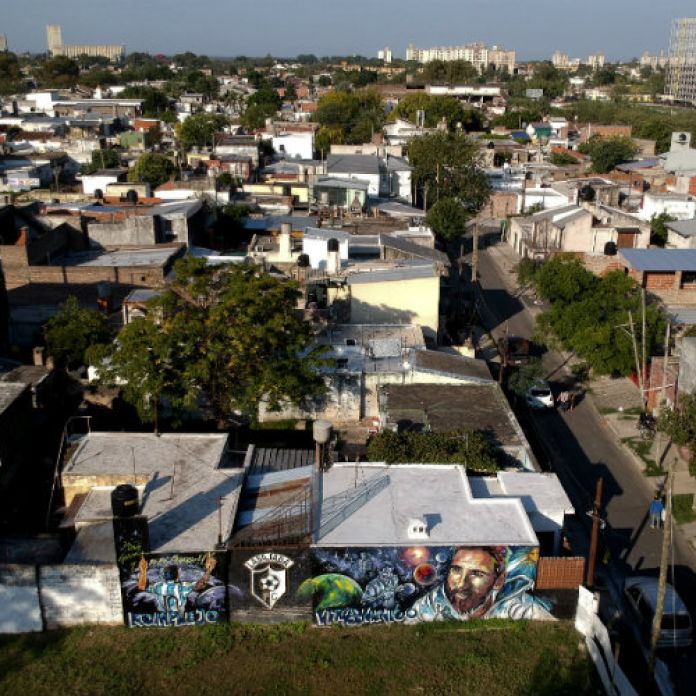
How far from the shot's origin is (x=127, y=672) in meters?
12.8

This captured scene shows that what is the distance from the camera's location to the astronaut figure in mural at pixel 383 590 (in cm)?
1373

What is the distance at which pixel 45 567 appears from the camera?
13.2 metres

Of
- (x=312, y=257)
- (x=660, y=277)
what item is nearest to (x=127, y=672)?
(x=312, y=257)

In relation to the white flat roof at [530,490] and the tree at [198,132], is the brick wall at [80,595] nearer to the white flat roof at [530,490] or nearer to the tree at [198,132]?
the white flat roof at [530,490]

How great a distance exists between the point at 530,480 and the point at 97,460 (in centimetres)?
913

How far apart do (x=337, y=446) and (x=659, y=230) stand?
27973mm

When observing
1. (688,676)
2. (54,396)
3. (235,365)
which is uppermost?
(235,365)

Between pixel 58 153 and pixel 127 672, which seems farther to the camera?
pixel 58 153

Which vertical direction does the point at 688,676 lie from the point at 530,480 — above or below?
below

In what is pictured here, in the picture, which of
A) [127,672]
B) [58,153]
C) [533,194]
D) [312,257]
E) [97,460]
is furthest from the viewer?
[58,153]

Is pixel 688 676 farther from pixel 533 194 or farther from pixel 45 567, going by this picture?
pixel 533 194

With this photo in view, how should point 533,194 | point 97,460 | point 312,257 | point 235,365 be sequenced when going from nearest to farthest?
point 97,460 < point 235,365 < point 312,257 < point 533,194

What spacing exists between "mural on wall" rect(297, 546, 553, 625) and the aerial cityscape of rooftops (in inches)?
1.7

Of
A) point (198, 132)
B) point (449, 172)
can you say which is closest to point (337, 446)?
point (449, 172)
